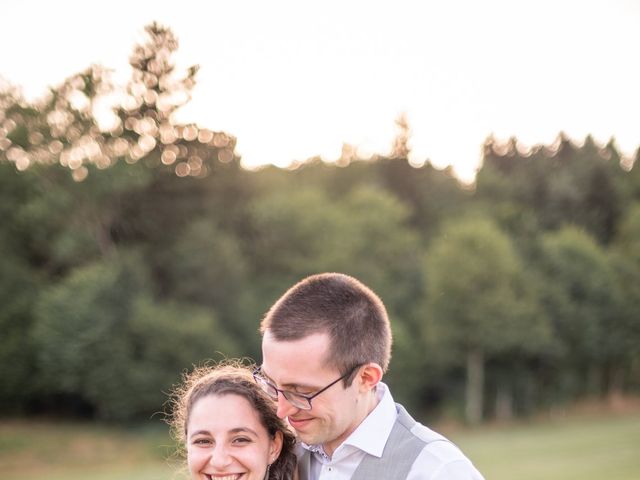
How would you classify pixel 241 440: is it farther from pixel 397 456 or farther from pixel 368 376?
pixel 397 456

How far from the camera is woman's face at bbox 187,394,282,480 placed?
121 inches

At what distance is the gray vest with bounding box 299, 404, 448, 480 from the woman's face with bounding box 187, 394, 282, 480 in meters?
0.46

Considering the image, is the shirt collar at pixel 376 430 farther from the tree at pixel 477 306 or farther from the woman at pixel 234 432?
the tree at pixel 477 306

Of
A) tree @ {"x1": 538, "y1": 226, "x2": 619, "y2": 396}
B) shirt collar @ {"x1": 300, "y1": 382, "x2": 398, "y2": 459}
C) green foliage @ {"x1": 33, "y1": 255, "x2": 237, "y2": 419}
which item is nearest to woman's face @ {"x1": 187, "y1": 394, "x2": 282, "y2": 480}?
shirt collar @ {"x1": 300, "y1": 382, "x2": 398, "y2": 459}

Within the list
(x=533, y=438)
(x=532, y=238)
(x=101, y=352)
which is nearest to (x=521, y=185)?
(x=532, y=238)

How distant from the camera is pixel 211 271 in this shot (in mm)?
35906

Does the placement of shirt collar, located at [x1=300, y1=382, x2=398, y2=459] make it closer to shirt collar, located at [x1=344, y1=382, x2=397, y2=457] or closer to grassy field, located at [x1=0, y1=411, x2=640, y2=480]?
shirt collar, located at [x1=344, y1=382, x2=397, y2=457]

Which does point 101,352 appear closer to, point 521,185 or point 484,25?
point 484,25

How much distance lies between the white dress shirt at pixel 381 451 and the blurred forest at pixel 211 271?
30.8 metres

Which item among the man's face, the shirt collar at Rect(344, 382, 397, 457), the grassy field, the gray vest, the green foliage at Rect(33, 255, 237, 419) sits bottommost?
the gray vest

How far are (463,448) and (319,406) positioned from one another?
2756cm

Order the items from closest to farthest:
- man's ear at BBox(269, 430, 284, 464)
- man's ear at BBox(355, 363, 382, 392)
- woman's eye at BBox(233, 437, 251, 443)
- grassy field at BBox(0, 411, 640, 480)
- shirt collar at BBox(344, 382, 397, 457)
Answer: shirt collar at BBox(344, 382, 397, 457), man's ear at BBox(355, 363, 382, 392), woman's eye at BBox(233, 437, 251, 443), man's ear at BBox(269, 430, 284, 464), grassy field at BBox(0, 411, 640, 480)

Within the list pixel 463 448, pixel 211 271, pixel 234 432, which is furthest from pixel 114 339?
pixel 234 432

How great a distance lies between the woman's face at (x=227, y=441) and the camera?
3074mm
